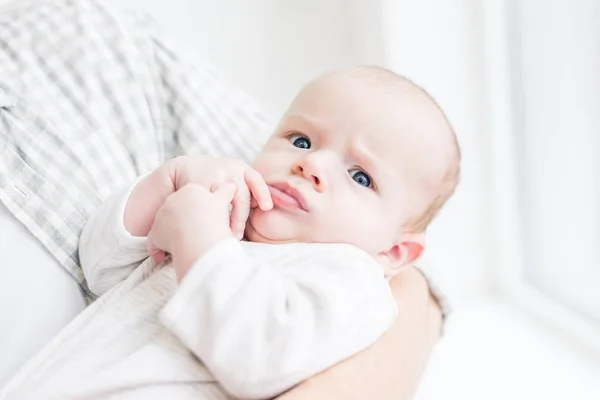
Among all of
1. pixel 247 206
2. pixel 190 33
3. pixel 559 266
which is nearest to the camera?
pixel 247 206

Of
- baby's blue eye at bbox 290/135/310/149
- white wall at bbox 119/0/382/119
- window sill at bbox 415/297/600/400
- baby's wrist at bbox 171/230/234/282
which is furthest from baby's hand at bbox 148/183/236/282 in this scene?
white wall at bbox 119/0/382/119

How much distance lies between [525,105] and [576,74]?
15cm

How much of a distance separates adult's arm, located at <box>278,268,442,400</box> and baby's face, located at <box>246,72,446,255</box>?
9cm

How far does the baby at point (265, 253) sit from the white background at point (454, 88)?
0.41 meters

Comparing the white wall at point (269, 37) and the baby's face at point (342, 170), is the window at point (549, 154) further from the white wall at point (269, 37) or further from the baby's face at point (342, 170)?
the baby's face at point (342, 170)

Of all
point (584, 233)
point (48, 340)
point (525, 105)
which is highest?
point (48, 340)

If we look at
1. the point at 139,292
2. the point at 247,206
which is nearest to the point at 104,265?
the point at 139,292

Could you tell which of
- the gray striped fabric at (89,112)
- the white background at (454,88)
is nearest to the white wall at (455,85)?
the white background at (454,88)

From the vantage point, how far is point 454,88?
1.39 metres

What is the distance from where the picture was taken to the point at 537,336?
1.31 m

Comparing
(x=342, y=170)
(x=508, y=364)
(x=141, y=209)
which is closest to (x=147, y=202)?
(x=141, y=209)

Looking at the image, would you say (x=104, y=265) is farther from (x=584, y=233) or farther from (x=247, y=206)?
(x=584, y=233)

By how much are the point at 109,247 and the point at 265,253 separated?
184 mm

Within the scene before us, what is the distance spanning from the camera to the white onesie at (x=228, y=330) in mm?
700
